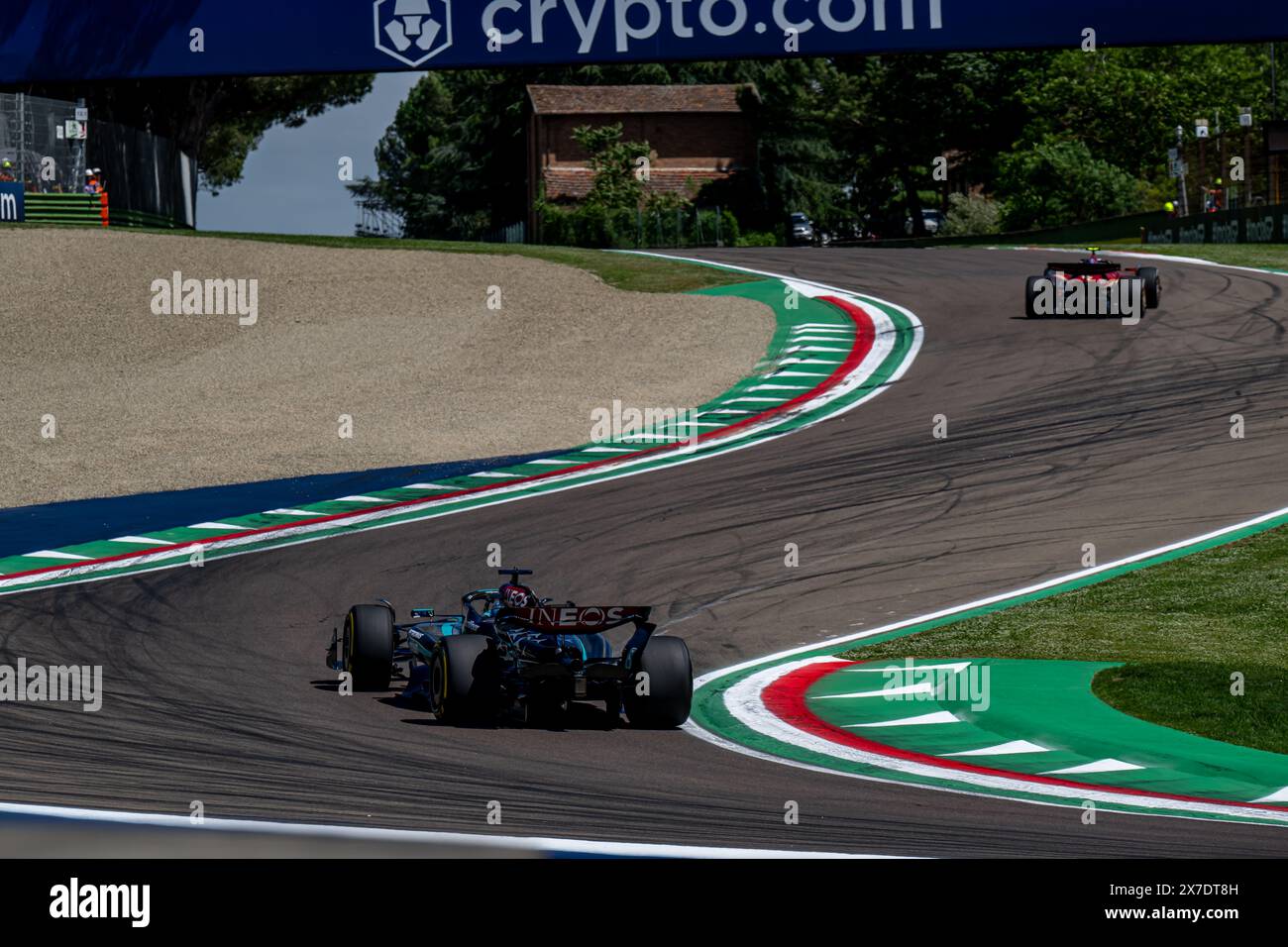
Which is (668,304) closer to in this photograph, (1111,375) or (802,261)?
(802,261)

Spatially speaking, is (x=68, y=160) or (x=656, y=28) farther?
(x=68, y=160)

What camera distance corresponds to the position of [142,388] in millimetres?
30391

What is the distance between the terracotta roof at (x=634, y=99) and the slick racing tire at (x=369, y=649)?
75.3 m

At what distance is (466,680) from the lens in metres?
11.0

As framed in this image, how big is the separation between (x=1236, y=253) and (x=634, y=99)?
5050 cm

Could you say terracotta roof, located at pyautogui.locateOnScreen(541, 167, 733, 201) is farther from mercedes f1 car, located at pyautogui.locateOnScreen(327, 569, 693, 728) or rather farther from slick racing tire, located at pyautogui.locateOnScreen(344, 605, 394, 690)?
mercedes f1 car, located at pyautogui.locateOnScreen(327, 569, 693, 728)

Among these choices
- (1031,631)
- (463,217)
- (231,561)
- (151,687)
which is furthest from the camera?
(463,217)

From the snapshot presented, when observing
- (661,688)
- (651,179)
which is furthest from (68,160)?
(651,179)

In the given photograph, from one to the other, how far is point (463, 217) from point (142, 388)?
217 ft

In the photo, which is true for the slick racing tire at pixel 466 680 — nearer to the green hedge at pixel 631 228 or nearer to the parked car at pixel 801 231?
the parked car at pixel 801 231

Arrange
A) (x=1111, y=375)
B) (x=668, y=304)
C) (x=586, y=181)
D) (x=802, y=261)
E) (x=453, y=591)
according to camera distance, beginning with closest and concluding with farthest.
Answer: (x=453, y=591) < (x=1111, y=375) < (x=668, y=304) < (x=802, y=261) < (x=586, y=181)

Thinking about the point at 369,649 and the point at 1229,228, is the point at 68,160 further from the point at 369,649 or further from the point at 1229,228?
the point at 369,649

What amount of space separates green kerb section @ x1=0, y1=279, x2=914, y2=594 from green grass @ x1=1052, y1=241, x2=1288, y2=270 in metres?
9.41
